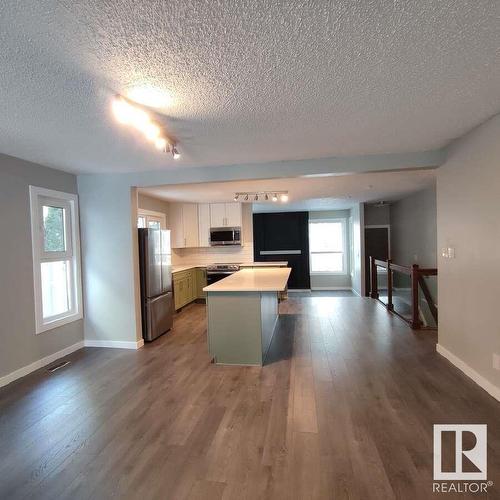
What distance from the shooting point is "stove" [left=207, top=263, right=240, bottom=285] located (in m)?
6.46

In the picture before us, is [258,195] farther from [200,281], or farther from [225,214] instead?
[200,281]

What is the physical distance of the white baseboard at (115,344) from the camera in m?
4.06

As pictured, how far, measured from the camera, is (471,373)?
2.89 metres

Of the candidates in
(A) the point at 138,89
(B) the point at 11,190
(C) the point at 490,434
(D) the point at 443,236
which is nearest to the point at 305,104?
(A) the point at 138,89

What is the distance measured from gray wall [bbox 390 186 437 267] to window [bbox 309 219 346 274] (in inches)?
66.0

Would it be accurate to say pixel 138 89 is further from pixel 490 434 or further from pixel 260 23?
pixel 490 434

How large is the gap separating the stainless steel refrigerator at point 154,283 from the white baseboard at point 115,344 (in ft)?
0.66

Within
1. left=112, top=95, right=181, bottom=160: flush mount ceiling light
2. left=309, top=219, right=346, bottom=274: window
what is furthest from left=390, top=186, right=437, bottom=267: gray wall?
left=112, top=95, right=181, bottom=160: flush mount ceiling light

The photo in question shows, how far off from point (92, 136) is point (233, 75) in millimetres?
1570

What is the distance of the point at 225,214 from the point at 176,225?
117 cm

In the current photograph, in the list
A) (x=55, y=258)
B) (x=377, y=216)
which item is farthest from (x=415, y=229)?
(x=55, y=258)

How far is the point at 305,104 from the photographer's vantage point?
217 centimetres

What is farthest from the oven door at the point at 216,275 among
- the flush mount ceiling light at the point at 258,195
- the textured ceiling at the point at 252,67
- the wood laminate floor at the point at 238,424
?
the textured ceiling at the point at 252,67

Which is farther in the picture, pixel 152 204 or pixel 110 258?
pixel 152 204
